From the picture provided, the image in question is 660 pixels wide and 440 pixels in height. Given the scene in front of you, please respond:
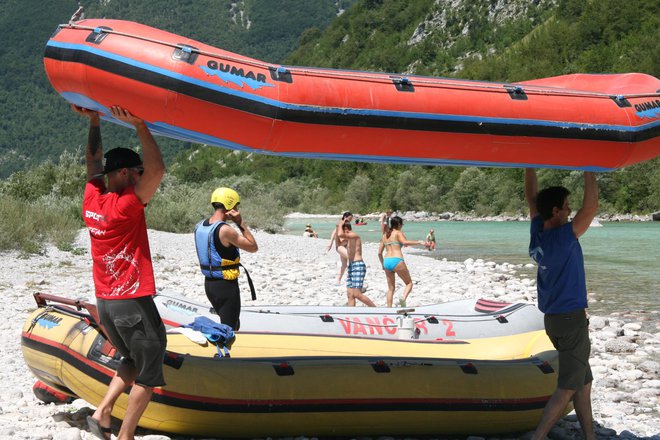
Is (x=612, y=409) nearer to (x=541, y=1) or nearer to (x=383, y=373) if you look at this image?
(x=383, y=373)

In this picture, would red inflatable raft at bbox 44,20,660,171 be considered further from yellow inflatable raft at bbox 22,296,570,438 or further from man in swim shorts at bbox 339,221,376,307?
man in swim shorts at bbox 339,221,376,307

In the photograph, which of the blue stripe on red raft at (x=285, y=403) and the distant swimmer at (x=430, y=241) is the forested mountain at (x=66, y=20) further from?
the blue stripe on red raft at (x=285, y=403)

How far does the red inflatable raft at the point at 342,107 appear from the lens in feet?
14.3

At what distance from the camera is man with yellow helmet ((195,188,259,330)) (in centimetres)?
564

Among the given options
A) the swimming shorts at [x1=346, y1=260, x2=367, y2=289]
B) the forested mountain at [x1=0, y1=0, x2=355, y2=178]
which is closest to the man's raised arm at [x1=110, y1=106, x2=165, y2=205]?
the swimming shorts at [x1=346, y1=260, x2=367, y2=289]

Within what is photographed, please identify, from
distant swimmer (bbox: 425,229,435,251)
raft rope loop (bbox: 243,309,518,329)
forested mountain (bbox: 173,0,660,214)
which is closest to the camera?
raft rope loop (bbox: 243,309,518,329)

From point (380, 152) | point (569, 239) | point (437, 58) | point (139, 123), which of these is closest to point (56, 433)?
point (139, 123)

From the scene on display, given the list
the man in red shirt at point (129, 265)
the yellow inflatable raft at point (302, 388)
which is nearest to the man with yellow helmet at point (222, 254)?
the yellow inflatable raft at point (302, 388)

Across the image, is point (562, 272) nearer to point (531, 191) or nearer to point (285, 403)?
point (531, 191)

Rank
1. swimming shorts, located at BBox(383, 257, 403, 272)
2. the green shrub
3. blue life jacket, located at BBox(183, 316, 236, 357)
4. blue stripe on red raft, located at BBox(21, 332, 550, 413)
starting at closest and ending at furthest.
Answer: blue stripe on red raft, located at BBox(21, 332, 550, 413) → blue life jacket, located at BBox(183, 316, 236, 357) → swimming shorts, located at BBox(383, 257, 403, 272) → the green shrub

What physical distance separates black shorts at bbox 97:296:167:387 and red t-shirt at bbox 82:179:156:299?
48 millimetres

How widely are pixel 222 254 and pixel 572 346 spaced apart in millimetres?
2568

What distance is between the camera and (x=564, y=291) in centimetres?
426

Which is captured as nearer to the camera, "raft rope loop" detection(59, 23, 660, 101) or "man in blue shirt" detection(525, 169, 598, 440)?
"man in blue shirt" detection(525, 169, 598, 440)
